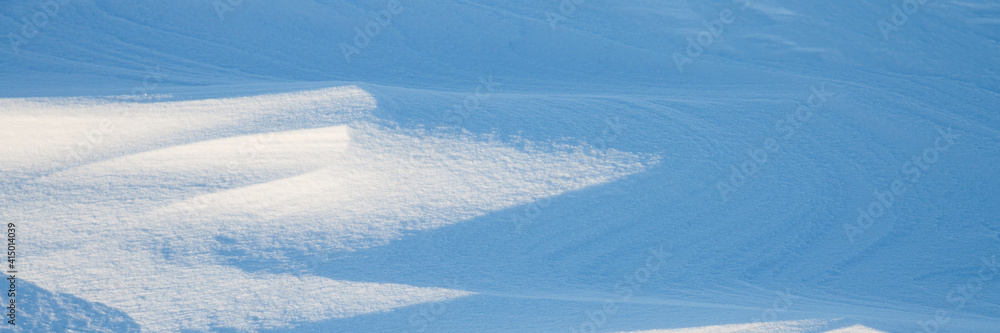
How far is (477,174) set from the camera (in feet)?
12.5

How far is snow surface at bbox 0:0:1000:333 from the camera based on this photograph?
334 centimetres

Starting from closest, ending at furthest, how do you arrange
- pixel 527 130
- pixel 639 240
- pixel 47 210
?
pixel 47 210 → pixel 639 240 → pixel 527 130

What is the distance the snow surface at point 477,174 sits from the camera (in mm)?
3336

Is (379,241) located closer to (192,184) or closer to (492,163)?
(492,163)

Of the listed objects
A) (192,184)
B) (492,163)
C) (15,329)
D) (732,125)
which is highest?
(732,125)

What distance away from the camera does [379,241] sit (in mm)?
3510

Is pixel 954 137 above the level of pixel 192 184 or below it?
above

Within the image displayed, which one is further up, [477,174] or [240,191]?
[477,174]

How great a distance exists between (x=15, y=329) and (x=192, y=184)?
1106mm

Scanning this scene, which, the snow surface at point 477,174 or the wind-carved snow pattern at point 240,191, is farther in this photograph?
the snow surface at point 477,174

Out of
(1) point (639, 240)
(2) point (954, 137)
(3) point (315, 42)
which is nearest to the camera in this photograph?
(1) point (639, 240)

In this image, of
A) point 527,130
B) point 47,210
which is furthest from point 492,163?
point 47,210

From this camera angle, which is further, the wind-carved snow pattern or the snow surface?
the snow surface

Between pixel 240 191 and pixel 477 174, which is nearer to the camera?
pixel 240 191
